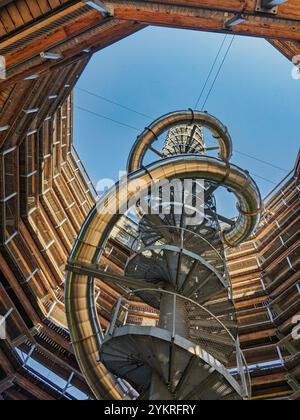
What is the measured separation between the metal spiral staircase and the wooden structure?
304cm

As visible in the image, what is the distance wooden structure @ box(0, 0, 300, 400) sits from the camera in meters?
3.84

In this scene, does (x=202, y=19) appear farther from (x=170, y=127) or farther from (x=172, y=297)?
(x=170, y=127)

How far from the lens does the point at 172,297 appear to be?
21.7 feet

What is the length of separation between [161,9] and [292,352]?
12.4 meters

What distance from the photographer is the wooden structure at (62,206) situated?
384 cm

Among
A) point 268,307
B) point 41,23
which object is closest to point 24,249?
point 41,23

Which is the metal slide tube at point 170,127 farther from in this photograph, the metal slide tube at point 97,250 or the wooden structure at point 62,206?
the metal slide tube at point 97,250

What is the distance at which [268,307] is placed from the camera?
14.3 meters

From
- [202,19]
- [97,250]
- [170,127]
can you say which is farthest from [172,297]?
[170,127]

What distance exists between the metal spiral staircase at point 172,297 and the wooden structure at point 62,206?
3045 mm

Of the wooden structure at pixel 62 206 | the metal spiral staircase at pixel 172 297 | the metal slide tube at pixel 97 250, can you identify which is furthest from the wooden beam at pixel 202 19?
the metal slide tube at pixel 97 250

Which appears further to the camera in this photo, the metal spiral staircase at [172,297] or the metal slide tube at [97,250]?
the metal slide tube at [97,250]

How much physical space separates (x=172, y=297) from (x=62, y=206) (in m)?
9.44
